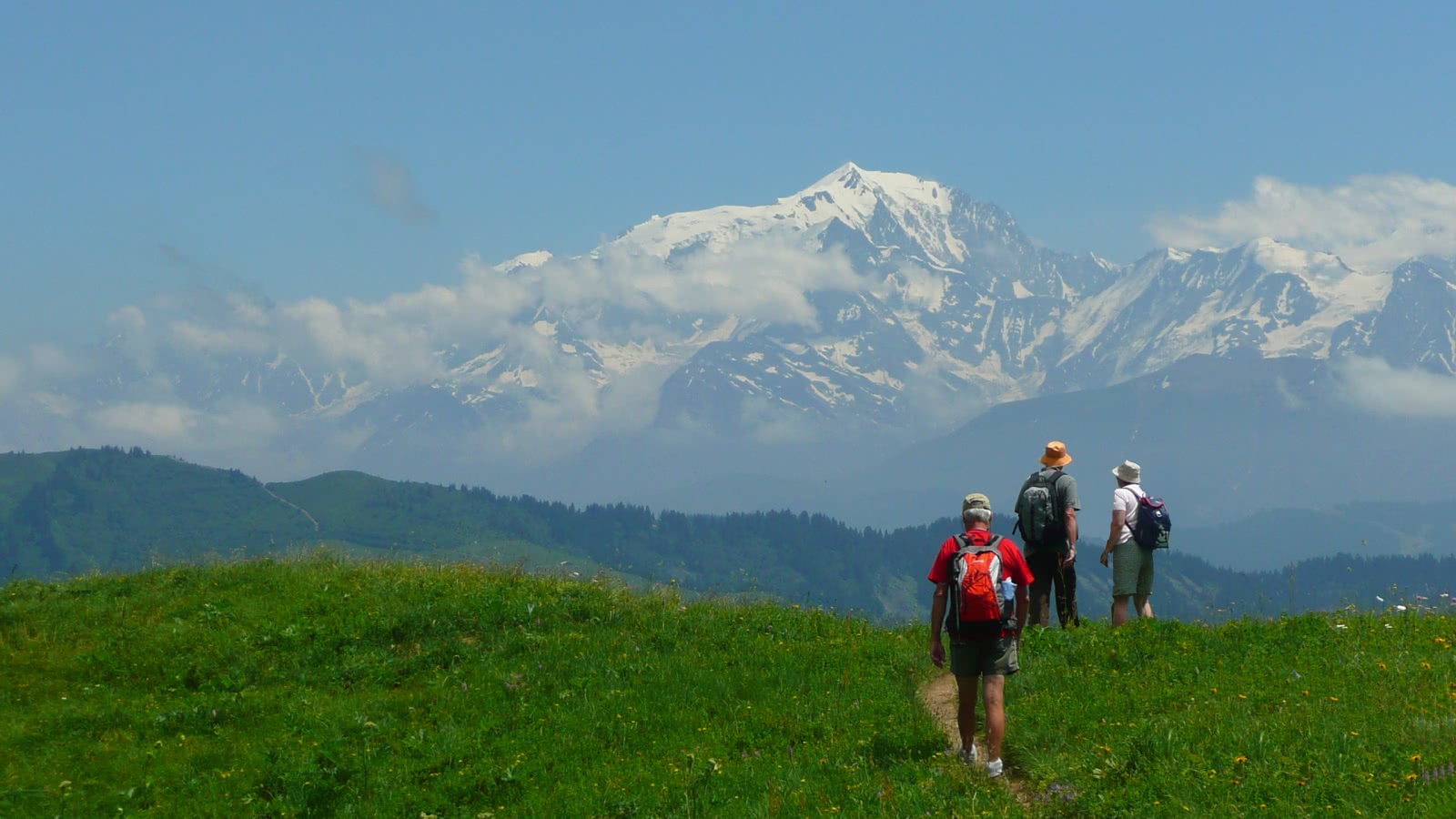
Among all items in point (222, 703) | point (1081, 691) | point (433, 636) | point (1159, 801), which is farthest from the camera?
point (433, 636)

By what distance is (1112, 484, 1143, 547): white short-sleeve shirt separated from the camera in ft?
55.5

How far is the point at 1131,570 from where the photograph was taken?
16.8 meters

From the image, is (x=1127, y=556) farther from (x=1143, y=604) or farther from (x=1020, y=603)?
(x=1020, y=603)

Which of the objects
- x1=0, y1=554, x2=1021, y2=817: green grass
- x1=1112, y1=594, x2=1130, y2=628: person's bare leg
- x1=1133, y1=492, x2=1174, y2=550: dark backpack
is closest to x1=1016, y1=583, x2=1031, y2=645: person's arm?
x1=0, y1=554, x2=1021, y2=817: green grass

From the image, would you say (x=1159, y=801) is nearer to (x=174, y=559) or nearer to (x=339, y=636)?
(x=339, y=636)

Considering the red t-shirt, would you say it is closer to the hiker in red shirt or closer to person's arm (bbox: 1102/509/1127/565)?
the hiker in red shirt

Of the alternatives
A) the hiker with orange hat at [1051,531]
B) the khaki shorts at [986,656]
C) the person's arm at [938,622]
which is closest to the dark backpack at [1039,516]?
the hiker with orange hat at [1051,531]

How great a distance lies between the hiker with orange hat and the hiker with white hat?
1.79 feet

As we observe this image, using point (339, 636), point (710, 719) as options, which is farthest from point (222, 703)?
point (710, 719)

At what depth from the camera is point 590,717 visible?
1363cm

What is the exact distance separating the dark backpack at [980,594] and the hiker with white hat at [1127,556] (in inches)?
213

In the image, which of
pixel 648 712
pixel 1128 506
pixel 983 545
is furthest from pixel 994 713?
pixel 1128 506

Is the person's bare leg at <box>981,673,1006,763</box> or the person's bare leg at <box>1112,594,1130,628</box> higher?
the person's bare leg at <box>1112,594,1130,628</box>

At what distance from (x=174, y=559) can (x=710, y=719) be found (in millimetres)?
12579
